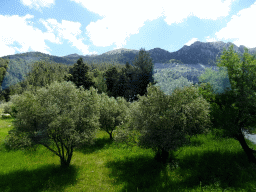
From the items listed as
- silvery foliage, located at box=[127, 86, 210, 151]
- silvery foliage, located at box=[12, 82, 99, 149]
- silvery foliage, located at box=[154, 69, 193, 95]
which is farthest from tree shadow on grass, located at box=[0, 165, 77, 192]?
silvery foliage, located at box=[154, 69, 193, 95]

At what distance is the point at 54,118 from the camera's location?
1218cm

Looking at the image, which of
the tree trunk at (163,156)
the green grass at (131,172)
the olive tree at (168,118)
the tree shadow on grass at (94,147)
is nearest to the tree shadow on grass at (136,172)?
the green grass at (131,172)

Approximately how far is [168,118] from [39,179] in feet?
42.9

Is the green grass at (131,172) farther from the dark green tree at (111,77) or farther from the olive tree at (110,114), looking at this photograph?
the dark green tree at (111,77)

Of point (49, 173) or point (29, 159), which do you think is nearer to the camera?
point (49, 173)

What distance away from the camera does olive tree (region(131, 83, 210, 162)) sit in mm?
11750

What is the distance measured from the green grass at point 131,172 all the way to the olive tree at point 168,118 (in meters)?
2.77

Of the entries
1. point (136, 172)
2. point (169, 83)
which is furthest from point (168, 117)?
point (136, 172)

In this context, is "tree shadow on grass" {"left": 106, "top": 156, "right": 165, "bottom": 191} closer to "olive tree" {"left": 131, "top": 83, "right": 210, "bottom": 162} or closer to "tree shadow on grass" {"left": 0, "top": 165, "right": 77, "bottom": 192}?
"olive tree" {"left": 131, "top": 83, "right": 210, "bottom": 162}

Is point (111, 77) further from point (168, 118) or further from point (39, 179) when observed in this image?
point (168, 118)

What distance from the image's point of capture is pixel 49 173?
1309cm

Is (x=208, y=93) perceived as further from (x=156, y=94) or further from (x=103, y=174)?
(x=103, y=174)

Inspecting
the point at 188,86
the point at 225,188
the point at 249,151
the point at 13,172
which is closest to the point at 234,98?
the point at 188,86

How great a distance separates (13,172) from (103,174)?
9.16 metres
